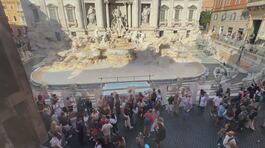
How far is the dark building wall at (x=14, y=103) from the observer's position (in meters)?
3.63

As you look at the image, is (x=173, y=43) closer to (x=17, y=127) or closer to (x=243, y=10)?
(x=243, y=10)

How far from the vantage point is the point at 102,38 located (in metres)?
20.5

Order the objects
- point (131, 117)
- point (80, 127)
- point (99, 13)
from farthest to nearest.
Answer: point (99, 13), point (131, 117), point (80, 127)

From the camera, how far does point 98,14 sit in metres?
26.9

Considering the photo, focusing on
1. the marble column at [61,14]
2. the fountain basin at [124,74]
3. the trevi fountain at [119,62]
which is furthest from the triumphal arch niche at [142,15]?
the fountain basin at [124,74]

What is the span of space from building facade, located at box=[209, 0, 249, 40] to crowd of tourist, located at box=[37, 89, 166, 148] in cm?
2140

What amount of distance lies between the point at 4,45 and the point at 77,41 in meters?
16.5

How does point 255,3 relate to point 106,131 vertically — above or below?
above

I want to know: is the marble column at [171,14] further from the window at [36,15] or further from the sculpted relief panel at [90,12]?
the window at [36,15]

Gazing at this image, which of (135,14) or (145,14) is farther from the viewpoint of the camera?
(145,14)

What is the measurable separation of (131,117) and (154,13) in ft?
81.3

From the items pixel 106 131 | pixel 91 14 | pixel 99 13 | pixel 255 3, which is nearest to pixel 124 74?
pixel 106 131

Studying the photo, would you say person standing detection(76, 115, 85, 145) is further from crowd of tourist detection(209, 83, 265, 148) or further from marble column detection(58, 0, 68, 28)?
marble column detection(58, 0, 68, 28)

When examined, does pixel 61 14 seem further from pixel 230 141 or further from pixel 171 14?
pixel 230 141
